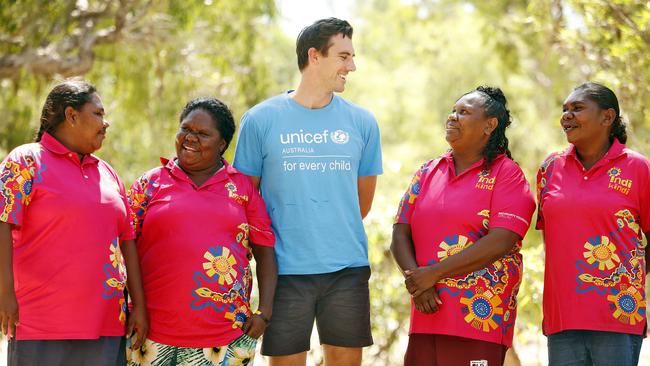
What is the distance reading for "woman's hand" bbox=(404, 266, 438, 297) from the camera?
170 inches

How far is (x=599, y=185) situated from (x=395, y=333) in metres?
4.15

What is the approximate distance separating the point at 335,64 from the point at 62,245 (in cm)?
170

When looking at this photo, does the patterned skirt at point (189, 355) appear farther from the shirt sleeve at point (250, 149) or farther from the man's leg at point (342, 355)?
the shirt sleeve at point (250, 149)

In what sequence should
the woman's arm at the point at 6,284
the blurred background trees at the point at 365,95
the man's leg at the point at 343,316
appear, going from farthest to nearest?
the blurred background trees at the point at 365,95 → the man's leg at the point at 343,316 → the woman's arm at the point at 6,284

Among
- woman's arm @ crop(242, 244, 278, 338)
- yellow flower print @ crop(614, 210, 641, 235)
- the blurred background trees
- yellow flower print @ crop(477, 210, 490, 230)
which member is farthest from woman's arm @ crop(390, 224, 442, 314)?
the blurred background trees

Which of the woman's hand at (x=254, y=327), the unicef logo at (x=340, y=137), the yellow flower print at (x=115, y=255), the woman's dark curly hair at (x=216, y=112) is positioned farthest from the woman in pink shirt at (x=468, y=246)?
the yellow flower print at (x=115, y=255)

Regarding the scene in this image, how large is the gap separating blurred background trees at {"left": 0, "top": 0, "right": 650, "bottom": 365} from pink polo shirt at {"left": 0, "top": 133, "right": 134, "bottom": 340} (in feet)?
11.6

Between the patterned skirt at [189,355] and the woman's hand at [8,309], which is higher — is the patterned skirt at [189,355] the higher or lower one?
the lower one

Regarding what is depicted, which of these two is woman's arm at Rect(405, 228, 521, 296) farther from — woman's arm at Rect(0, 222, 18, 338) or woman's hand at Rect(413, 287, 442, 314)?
woman's arm at Rect(0, 222, 18, 338)

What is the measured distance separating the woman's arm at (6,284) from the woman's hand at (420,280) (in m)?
1.79

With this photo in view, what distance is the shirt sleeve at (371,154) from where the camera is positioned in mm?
4938

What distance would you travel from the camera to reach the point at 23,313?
3918 mm

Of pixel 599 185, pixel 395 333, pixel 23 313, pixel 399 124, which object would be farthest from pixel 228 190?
pixel 399 124

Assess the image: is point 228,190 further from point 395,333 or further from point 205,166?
point 395,333
